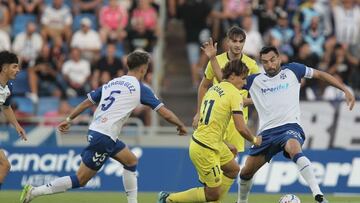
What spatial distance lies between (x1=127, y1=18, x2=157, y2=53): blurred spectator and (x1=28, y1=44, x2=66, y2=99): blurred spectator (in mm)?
1980

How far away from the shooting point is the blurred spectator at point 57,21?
25.5 metres

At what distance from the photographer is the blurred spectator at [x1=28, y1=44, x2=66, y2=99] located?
2462 cm

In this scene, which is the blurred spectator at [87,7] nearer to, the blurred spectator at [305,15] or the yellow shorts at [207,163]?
the blurred spectator at [305,15]

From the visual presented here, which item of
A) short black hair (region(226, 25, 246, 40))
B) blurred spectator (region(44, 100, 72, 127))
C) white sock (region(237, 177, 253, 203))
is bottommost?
blurred spectator (region(44, 100, 72, 127))

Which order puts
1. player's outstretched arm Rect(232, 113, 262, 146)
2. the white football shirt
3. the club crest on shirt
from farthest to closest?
1. the club crest on shirt
2. the white football shirt
3. player's outstretched arm Rect(232, 113, 262, 146)

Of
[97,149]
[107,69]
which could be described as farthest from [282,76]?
[107,69]

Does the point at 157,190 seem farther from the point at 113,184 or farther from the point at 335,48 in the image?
the point at 335,48

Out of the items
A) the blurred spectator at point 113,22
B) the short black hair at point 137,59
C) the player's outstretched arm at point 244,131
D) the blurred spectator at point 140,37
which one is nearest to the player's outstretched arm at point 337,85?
the player's outstretched arm at point 244,131

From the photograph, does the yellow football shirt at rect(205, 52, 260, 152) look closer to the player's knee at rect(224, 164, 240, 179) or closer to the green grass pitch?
the player's knee at rect(224, 164, 240, 179)

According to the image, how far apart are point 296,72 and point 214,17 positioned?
10305mm

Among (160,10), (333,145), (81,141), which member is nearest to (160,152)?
(81,141)

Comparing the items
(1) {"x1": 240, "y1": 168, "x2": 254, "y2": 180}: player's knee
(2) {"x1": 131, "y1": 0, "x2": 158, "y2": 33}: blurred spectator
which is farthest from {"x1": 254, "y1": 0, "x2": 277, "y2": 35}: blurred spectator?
(1) {"x1": 240, "y1": 168, "x2": 254, "y2": 180}: player's knee

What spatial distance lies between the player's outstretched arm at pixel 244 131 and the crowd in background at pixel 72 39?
10.4m

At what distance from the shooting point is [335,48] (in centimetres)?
2475
